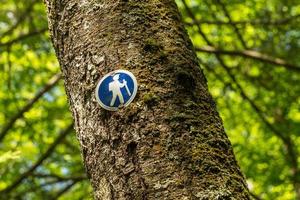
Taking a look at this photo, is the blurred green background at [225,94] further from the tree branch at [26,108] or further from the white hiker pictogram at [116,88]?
the white hiker pictogram at [116,88]

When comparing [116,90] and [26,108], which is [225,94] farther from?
[116,90]

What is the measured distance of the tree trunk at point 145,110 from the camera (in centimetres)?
120

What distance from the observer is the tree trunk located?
120cm

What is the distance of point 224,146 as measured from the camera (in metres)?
1.34

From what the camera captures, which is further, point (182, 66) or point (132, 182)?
point (182, 66)

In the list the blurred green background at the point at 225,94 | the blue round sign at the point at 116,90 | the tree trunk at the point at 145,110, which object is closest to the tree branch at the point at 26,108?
the blurred green background at the point at 225,94

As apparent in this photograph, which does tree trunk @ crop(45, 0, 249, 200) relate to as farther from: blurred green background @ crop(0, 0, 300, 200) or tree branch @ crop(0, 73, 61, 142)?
blurred green background @ crop(0, 0, 300, 200)

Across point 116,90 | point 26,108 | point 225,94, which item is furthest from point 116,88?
point 225,94

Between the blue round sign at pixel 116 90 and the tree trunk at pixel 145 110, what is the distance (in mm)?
17

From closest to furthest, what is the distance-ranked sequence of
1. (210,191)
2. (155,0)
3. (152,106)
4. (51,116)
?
(210,191) < (152,106) < (155,0) < (51,116)

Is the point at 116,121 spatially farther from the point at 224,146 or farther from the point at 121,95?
the point at 224,146

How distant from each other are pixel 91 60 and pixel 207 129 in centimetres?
40

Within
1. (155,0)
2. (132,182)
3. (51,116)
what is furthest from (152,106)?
(51,116)

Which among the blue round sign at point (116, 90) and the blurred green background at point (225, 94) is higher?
the blurred green background at point (225, 94)
